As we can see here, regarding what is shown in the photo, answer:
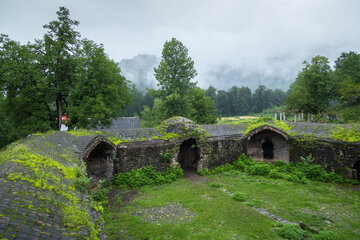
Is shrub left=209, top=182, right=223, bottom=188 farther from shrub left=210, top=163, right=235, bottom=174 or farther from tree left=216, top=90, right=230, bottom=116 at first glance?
tree left=216, top=90, right=230, bottom=116

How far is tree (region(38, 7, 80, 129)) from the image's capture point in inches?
661

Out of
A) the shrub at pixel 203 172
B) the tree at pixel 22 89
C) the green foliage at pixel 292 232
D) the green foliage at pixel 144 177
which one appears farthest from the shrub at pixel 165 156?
the tree at pixel 22 89

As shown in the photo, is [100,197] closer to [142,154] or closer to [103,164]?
[103,164]

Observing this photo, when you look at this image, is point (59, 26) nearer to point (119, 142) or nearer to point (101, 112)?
point (101, 112)

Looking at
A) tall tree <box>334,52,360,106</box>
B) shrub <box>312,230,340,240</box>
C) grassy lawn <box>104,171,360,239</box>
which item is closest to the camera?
shrub <box>312,230,340,240</box>

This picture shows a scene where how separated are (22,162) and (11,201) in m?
2.45

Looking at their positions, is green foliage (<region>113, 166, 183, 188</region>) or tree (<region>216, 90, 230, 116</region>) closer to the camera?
green foliage (<region>113, 166, 183, 188</region>)

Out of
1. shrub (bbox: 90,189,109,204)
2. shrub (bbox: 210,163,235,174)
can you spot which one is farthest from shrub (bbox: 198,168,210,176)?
shrub (bbox: 90,189,109,204)

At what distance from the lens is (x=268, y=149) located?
1789cm

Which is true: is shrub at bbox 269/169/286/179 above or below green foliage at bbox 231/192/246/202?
above

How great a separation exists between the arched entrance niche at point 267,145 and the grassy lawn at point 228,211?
14.7ft

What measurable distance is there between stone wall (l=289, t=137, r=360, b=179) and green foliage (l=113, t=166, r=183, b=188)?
951cm

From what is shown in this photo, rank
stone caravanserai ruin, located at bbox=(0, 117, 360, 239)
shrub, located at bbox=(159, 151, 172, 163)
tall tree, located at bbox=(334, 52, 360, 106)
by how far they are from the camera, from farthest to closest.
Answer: tall tree, located at bbox=(334, 52, 360, 106), shrub, located at bbox=(159, 151, 172, 163), stone caravanserai ruin, located at bbox=(0, 117, 360, 239)

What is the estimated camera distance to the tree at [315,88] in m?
30.9
